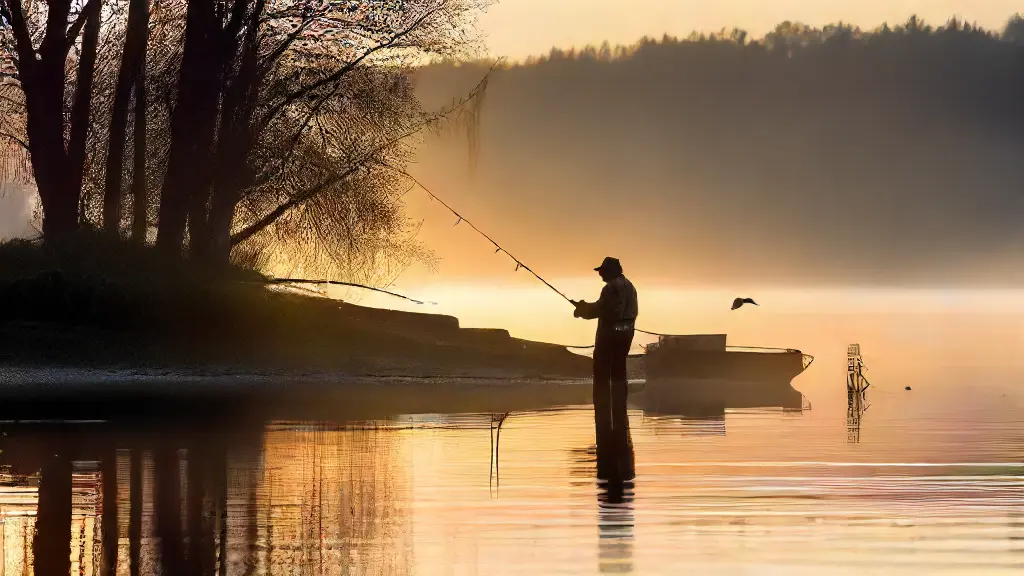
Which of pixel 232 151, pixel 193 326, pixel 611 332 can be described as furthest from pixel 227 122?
pixel 611 332

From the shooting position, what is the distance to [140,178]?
3841 cm

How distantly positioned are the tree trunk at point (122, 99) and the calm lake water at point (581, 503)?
17.1 meters

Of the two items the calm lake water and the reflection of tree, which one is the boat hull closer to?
the calm lake water

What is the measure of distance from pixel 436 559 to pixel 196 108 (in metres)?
28.7

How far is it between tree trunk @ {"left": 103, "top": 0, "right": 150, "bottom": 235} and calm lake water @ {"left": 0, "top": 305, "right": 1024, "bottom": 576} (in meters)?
17.1

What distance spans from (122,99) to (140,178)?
80.4 inches

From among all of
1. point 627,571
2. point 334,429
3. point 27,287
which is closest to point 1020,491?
point 627,571

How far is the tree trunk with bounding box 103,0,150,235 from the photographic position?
37.2 m

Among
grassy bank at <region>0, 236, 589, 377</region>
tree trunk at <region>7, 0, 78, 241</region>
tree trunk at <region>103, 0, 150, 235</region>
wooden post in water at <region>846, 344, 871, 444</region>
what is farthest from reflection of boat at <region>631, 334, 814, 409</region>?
tree trunk at <region>7, 0, 78, 241</region>

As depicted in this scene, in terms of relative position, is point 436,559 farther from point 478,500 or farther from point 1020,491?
point 1020,491

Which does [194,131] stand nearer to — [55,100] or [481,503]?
[55,100]

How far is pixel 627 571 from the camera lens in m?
9.23

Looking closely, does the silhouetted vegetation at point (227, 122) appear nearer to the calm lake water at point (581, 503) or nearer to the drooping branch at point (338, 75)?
the drooping branch at point (338, 75)

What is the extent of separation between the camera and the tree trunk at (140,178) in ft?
124
